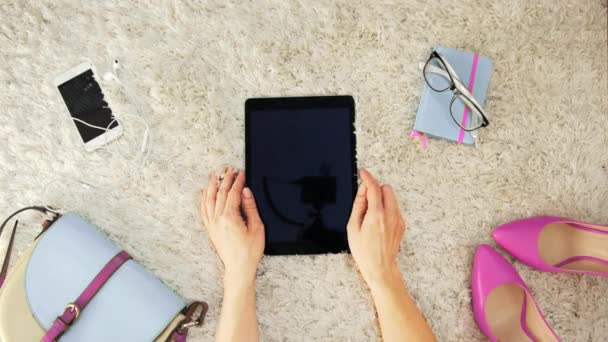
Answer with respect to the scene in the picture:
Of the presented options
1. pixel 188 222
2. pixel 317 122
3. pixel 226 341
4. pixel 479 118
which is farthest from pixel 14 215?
pixel 479 118

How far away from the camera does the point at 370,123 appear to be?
96 cm

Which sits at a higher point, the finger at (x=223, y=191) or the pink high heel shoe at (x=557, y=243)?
the finger at (x=223, y=191)

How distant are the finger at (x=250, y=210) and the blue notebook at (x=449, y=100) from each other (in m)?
0.37

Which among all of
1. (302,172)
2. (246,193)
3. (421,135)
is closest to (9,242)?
(246,193)

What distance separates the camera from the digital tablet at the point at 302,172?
92 centimetres

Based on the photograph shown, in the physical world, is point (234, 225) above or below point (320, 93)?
below

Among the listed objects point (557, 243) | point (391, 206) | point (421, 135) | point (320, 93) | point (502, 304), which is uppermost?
point (320, 93)

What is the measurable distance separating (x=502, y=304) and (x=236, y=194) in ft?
1.98

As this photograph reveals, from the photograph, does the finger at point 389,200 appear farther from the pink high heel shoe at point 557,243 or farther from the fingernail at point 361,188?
the pink high heel shoe at point 557,243

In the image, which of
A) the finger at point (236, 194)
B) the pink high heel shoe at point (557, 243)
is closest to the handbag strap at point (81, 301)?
the finger at point (236, 194)

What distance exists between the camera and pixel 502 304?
95 cm

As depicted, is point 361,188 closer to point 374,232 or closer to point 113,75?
point 374,232

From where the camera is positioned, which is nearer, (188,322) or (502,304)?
(188,322)

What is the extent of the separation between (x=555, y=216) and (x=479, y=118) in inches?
10.8
